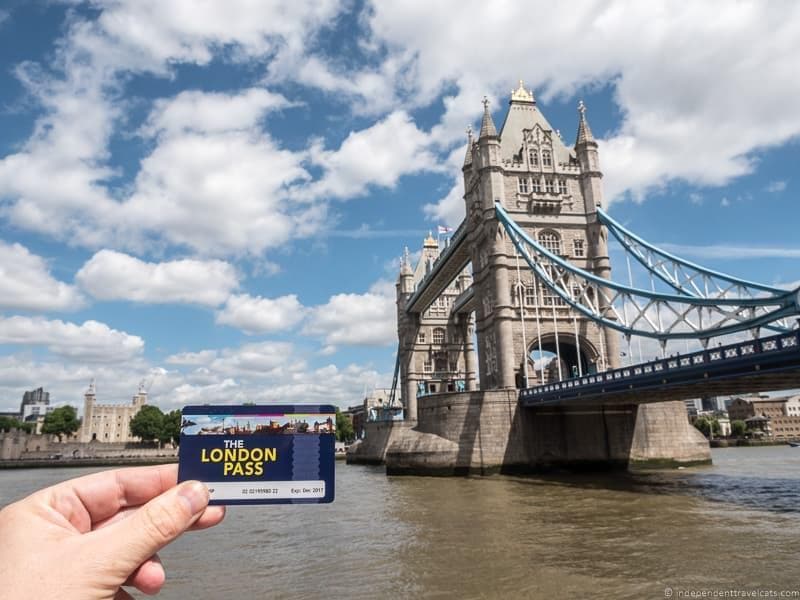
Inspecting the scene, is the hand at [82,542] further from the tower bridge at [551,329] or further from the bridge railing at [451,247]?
the bridge railing at [451,247]

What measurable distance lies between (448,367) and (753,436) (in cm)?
7349

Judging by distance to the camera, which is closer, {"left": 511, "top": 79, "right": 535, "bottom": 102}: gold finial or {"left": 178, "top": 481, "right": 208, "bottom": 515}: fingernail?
{"left": 178, "top": 481, "right": 208, "bottom": 515}: fingernail

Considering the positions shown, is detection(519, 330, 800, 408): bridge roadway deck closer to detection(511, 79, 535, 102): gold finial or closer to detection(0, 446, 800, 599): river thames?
detection(0, 446, 800, 599): river thames

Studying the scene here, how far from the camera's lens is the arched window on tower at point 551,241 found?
4100 centimetres

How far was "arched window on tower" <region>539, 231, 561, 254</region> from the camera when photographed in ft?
135

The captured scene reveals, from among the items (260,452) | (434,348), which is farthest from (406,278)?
(260,452)

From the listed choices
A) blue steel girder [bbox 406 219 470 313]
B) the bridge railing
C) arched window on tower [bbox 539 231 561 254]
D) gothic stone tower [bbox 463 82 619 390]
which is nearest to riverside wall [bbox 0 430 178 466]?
blue steel girder [bbox 406 219 470 313]

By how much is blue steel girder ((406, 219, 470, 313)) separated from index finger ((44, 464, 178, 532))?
1702 inches

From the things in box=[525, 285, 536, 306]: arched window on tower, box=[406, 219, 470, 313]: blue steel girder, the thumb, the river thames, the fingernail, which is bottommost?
the river thames

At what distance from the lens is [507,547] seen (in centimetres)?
1350

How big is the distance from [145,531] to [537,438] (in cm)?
3441

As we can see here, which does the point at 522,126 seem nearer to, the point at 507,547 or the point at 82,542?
the point at 507,547

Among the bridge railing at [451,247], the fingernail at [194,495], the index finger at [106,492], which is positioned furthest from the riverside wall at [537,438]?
the fingernail at [194,495]

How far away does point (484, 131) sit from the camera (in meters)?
41.9
